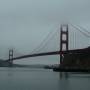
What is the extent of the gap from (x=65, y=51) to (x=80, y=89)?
18.5 metres

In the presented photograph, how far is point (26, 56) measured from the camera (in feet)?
132

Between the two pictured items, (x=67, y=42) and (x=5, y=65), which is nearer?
(x=67, y=42)

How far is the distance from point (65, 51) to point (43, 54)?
2261 millimetres

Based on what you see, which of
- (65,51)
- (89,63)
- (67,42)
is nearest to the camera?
(65,51)

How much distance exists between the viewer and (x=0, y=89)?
17422mm

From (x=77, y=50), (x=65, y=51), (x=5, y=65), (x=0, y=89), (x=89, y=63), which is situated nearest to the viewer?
(x=0, y=89)

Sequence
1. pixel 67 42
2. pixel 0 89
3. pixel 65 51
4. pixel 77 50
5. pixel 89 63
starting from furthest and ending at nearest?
pixel 89 63, pixel 67 42, pixel 65 51, pixel 77 50, pixel 0 89

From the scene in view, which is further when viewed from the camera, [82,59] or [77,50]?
[82,59]

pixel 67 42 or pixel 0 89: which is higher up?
pixel 67 42

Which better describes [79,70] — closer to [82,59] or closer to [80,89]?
[82,59]

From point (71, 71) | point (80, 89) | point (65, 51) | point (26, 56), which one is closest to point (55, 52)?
point (65, 51)

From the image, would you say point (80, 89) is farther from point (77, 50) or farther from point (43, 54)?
point (43, 54)

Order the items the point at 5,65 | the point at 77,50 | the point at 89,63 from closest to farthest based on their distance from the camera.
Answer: the point at 77,50 → the point at 89,63 → the point at 5,65

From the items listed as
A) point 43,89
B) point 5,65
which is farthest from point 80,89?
point 5,65
